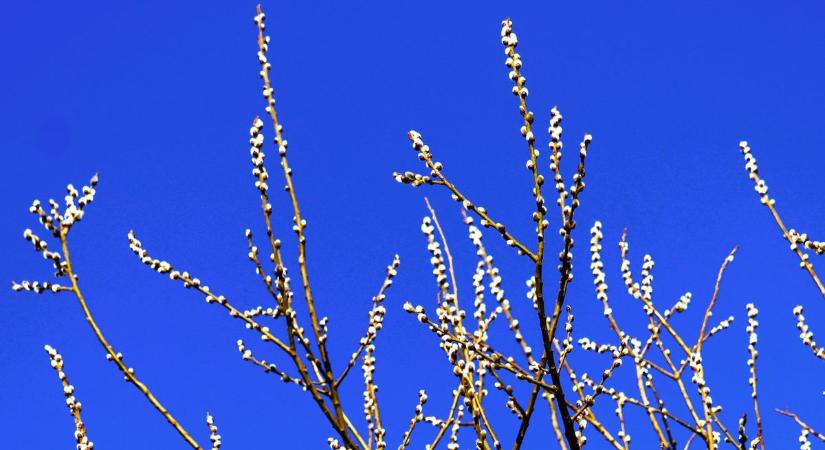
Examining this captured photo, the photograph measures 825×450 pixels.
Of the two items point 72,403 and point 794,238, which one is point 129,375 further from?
point 794,238

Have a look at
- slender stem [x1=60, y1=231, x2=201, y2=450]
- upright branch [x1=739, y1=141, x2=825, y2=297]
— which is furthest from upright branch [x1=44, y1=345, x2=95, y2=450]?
upright branch [x1=739, y1=141, x2=825, y2=297]

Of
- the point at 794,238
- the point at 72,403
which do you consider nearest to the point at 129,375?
the point at 72,403

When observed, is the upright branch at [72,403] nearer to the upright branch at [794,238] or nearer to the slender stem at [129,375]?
the slender stem at [129,375]

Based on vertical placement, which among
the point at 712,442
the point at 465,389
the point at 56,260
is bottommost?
the point at 712,442

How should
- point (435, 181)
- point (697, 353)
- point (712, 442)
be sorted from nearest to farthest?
point (435, 181), point (712, 442), point (697, 353)

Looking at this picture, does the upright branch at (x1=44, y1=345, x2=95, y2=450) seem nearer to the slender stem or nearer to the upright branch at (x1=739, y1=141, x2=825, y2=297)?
the slender stem

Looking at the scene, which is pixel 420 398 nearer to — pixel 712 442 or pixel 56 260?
pixel 712 442

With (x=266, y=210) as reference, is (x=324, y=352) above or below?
below

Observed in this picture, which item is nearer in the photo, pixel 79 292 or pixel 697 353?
pixel 79 292

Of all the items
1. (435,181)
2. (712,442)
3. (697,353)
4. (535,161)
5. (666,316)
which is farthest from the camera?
(666,316)

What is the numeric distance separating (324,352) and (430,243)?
1.13m

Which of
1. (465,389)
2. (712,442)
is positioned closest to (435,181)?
(465,389)

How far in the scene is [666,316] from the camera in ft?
16.4

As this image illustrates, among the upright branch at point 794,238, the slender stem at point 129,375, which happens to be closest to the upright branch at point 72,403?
the slender stem at point 129,375
